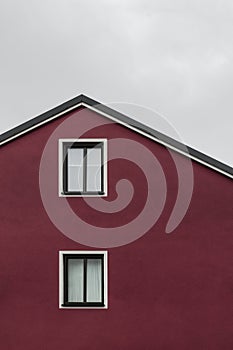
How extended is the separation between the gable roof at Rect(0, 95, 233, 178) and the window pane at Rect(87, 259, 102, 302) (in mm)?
3582

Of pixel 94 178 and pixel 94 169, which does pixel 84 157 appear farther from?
pixel 94 178

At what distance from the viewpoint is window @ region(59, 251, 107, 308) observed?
25.6 meters

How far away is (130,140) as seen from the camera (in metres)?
26.1

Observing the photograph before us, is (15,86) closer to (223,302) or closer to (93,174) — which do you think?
(93,174)

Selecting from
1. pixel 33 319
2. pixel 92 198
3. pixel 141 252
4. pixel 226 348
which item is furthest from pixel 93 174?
pixel 226 348

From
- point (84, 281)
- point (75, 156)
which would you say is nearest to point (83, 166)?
point (75, 156)

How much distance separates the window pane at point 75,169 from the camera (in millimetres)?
25953

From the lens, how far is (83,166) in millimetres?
25922

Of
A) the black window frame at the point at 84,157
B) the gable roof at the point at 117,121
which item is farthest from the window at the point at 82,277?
the gable roof at the point at 117,121

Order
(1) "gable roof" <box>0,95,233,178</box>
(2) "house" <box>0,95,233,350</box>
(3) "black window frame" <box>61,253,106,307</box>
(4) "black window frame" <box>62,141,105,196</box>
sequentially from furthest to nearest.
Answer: (4) "black window frame" <box>62,141,105,196</box> → (1) "gable roof" <box>0,95,233,178</box> → (3) "black window frame" <box>61,253,106,307</box> → (2) "house" <box>0,95,233,350</box>

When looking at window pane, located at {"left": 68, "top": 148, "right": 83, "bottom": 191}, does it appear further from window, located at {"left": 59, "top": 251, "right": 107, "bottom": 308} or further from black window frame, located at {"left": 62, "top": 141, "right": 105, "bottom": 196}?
window, located at {"left": 59, "top": 251, "right": 107, "bottom": 308}

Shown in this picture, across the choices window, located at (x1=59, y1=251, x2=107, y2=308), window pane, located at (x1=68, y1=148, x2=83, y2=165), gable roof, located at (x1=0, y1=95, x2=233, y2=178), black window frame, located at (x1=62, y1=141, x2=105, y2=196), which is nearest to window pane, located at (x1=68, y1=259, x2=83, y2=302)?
window, located at (x1=59, y1=251, x2=107, y2=308)

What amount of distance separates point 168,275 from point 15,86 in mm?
8157

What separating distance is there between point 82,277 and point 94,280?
1.06 ft
